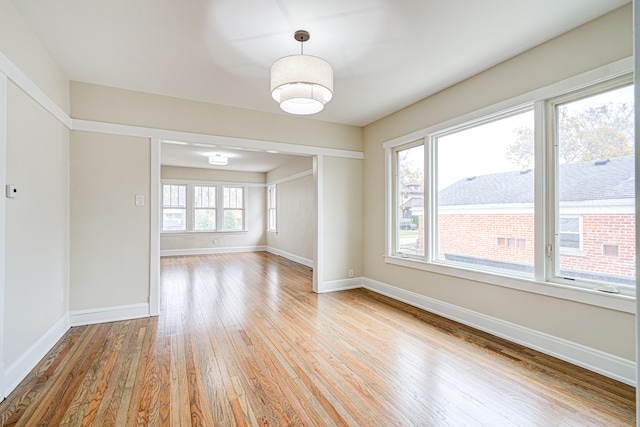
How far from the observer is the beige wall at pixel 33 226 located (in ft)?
6.94

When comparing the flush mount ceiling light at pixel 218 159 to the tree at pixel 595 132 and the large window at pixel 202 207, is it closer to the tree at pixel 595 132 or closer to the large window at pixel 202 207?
the large window at pixel 202 207

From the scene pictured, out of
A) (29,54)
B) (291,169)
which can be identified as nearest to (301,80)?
(29,54)

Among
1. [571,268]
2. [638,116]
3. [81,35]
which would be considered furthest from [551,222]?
[81,35]

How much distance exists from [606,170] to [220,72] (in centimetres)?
363

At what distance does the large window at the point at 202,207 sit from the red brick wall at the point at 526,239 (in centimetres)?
734

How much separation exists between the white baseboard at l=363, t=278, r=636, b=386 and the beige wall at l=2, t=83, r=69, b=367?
3.99 metres

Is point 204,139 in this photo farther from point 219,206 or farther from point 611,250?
point 219,206

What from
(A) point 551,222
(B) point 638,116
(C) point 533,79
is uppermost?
(C) point 533,79

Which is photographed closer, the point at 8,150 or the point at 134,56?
the point at 8,150

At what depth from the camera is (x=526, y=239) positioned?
9.23 feet

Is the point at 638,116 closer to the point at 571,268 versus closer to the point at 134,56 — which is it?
the point at 571,268

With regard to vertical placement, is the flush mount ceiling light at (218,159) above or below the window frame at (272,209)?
above

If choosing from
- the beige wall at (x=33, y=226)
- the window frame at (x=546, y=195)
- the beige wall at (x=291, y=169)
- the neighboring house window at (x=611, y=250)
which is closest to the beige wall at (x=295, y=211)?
the beige wall at (x=291, y=169)

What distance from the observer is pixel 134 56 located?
2826mm
